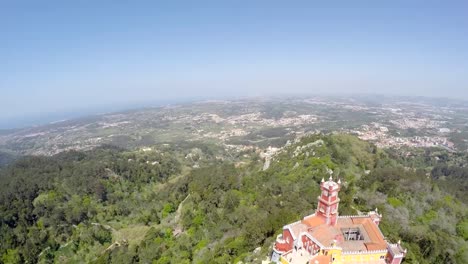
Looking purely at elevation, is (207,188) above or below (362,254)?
below

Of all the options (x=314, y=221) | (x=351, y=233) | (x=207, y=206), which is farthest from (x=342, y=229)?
(x=207, y=206)

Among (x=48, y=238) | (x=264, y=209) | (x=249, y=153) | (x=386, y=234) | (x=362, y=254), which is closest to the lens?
(x=362, y=254)

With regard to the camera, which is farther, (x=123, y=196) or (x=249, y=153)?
(x=249, y=153)

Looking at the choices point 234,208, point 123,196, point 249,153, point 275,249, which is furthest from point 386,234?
point 249,153

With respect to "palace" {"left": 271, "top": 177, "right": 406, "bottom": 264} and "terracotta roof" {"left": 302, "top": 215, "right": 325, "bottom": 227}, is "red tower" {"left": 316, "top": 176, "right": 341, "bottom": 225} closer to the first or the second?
"palace" {"left": 271, "top": 177, "right": 406, "bottom": 264}

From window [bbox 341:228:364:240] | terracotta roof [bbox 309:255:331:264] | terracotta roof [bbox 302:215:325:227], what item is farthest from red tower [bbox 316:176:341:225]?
terracotta roof [bbox 309:255:331:264]

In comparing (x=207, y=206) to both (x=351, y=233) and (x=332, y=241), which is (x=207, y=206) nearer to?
(x=351, y=233)

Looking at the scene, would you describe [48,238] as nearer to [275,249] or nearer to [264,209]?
[264,209]
